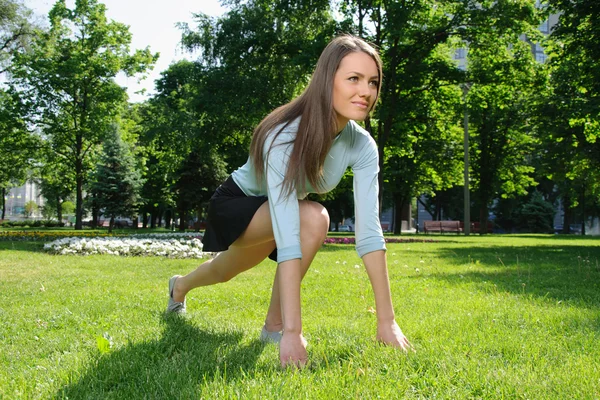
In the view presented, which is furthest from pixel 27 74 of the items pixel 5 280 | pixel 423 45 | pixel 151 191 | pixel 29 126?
pixel 5 280

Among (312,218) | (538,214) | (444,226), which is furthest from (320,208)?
(538,214)

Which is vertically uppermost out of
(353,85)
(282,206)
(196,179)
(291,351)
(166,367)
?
(196,179)

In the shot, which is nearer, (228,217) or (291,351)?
(291,351)

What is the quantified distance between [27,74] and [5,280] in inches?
943

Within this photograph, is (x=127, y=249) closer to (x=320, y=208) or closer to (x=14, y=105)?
(x=320, y=208)

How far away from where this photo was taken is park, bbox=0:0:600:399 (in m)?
2.55

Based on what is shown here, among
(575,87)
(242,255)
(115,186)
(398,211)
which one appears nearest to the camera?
(242,255)

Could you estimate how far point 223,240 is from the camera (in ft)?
10.5

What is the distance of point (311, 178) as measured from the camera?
284 centimetres

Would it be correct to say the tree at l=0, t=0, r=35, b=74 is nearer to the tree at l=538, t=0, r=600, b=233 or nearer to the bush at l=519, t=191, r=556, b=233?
the tree at l=538, t=0, r=600, b=233

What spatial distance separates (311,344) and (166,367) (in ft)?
2.80

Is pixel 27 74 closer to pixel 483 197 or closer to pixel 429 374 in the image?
pixel 483 197

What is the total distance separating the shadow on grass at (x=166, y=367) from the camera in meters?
2.26

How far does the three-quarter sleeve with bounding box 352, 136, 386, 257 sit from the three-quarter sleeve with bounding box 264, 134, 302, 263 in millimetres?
378
